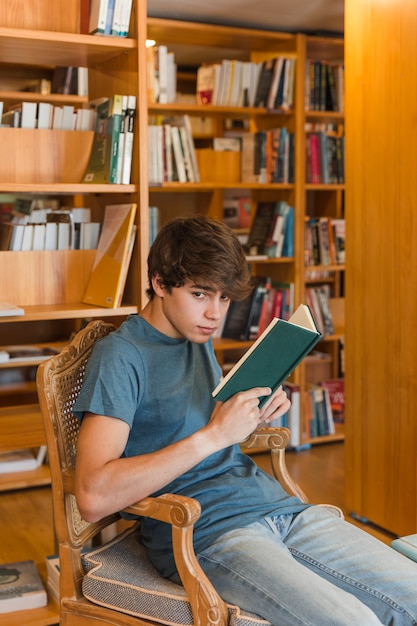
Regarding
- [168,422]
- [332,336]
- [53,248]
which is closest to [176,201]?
[332,336]

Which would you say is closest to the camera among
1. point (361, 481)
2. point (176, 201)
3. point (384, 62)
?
point (384, 62)

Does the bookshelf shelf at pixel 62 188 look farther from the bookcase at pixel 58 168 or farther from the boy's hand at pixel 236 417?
the boy's hand at pixel 236 417

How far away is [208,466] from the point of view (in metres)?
1.85

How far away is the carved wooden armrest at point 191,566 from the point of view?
1599 mm

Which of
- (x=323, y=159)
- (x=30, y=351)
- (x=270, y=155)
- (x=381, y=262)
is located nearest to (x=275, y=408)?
(x=381, y=262)

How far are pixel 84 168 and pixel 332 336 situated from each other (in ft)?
7.62

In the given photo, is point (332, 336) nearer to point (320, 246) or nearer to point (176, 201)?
point (320, 246)

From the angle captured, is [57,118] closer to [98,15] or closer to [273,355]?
[98,15]

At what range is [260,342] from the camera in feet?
5.30

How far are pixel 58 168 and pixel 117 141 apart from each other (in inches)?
9.8

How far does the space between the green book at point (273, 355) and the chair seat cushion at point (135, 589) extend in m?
0.40

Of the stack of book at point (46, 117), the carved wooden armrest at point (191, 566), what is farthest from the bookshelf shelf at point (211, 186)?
the carved wooden armrest at point (191, 566)

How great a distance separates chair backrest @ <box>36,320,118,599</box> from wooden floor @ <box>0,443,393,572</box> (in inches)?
47.9

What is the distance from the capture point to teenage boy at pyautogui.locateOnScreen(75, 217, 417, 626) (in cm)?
161
